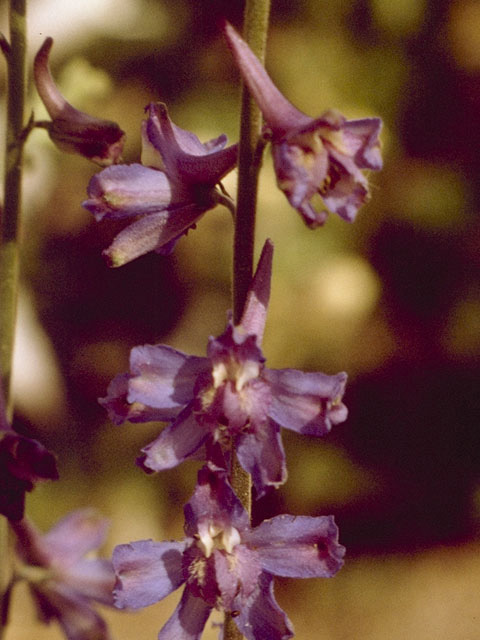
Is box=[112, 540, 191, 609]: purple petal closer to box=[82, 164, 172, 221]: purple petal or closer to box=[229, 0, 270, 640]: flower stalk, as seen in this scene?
box=[229, 0, 270, 640]: flower stalk

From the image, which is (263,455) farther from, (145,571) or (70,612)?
(70,612)

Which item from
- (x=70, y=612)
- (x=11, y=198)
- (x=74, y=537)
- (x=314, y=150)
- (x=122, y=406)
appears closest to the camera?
(x=314, y=150)

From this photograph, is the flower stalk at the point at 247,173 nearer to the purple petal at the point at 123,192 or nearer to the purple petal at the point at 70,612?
the purple petal at the point at 123,192

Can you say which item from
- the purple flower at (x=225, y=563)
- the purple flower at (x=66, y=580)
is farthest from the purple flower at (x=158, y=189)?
the purple flower at (x=66, y=580)

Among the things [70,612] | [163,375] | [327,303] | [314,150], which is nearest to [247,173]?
[314,150]

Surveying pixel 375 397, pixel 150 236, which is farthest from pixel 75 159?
pixel 150 236

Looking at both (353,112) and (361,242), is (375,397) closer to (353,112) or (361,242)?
(361,242)
